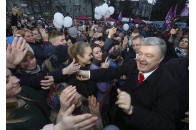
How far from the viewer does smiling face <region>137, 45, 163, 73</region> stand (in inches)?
92.0

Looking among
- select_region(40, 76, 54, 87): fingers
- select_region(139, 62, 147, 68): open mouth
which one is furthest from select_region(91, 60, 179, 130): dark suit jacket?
select_region(40, 76, 54, 87): fingers

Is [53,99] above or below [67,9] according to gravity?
below

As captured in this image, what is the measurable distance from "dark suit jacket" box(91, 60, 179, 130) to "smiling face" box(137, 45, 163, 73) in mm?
75

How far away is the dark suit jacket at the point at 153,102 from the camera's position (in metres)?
1.90

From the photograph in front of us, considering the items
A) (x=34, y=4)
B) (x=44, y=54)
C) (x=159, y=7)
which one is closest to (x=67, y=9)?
(x=34, y=4)

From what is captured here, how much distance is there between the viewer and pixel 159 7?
4109 centimetres

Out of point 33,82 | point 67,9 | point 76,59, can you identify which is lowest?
point 33,82

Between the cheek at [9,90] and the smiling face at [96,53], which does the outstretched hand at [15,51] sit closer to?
the cheek at [9,90]

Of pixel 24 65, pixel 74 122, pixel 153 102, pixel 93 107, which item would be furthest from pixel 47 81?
pixel 74 122

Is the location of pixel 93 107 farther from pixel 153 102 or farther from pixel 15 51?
pixel 15 51

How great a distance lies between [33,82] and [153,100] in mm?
1361

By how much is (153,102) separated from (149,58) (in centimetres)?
48
